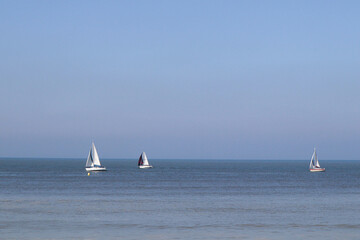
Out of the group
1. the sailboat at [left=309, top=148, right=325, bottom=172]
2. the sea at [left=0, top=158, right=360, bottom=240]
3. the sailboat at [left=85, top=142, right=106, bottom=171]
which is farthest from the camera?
the sailboat at [left=309, top=148, right=325, bottom=172]

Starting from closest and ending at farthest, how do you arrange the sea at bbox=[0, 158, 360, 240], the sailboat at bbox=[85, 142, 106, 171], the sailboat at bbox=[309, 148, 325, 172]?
the sea at bbox=[0, 158, 360, 240], the sailboat at bbox=[85, 142, 106, 171], the sailboat at bbox=[309, 148, 325, 172]

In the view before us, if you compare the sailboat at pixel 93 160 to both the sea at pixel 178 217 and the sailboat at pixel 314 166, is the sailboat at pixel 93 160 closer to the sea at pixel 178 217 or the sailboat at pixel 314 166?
the sailboat at pixel 314 166

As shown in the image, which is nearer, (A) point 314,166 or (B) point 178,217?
(B) point 178,217

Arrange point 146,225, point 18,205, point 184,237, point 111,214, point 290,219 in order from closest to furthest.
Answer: point 184,237, point 146,225, point 290,219, point 111,214, point 18,205

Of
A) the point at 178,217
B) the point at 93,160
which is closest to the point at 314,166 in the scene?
the point at 93,160

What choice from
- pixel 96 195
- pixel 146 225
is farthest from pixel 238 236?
pixel 96 195

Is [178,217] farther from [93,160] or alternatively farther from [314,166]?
[314,166]

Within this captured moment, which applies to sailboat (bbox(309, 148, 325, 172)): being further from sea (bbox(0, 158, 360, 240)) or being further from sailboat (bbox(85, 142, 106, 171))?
sea (bbox(0, 158, 360, 240))

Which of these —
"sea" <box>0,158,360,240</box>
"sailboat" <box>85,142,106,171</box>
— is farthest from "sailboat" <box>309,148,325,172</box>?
"sea" <box>0,158,360,240</box>

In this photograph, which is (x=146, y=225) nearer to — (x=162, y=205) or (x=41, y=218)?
(x=41, y=218)

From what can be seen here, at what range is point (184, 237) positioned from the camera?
37125 mm

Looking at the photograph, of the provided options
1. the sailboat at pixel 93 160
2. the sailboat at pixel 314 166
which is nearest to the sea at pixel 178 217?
the sailboat at pixel 93 160

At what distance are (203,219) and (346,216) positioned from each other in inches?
501

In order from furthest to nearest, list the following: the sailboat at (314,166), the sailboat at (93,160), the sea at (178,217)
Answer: the sailboat at (314,166) < the sailboat at (93,160) < the sea at (178,217)
